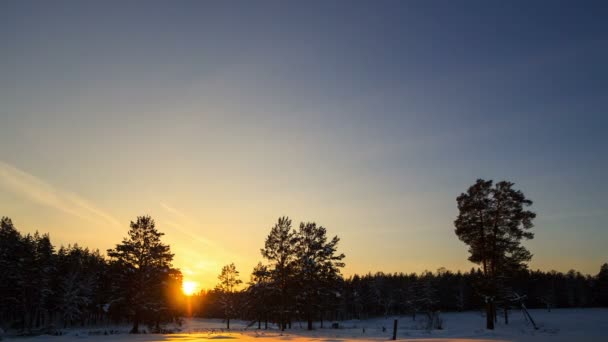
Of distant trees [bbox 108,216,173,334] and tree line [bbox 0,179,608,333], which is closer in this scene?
tree line [bbox 0,179,608,333]

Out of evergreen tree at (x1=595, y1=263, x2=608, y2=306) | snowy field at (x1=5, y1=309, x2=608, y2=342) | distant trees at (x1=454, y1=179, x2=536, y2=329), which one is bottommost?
evergreen tree at (x1=595, y1=263, x2=608, y2=306)

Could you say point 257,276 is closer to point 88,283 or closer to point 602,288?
point 88,283

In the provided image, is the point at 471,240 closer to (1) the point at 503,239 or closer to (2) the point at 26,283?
(1) the point at 503,239

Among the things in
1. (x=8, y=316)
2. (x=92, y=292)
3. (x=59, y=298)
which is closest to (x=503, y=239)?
(x=59, y=298)

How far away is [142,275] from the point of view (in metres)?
45.1

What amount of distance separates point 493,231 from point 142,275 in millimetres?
38310

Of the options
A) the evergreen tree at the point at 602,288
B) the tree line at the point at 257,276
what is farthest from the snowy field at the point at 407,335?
the evergreen tree at the point at 602,288

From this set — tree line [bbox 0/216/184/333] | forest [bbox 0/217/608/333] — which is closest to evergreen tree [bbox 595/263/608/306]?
forest [bbox 0/217/608/333]

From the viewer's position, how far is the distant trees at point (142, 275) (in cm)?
4409

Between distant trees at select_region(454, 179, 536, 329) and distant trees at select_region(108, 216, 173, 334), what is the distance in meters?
34.3

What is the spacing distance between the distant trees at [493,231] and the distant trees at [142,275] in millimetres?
34299

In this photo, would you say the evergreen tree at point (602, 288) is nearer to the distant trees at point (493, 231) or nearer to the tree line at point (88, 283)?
the distant trees at point (493, 231)

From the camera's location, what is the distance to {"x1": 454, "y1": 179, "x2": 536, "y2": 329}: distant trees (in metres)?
34.5

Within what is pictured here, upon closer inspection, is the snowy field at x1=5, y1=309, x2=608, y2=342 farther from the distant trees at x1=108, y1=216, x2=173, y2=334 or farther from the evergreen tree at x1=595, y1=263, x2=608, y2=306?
the evergreen tree at x1=595, y1=263, x2=608, y2=306
